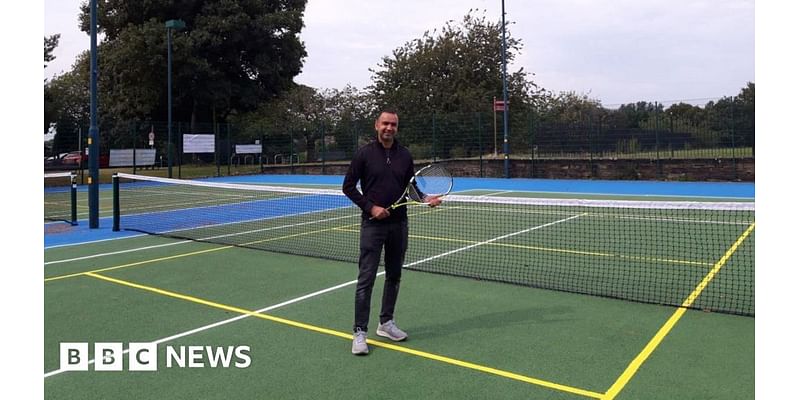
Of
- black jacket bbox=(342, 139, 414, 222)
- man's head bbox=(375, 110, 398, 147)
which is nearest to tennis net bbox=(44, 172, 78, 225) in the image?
black jacket bbox=(342, 139, 414, 222)

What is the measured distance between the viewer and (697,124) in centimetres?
2295

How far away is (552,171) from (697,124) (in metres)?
5.96

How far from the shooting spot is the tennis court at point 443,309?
14.2 ft

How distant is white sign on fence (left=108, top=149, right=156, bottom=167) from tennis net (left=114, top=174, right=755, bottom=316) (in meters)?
12.7

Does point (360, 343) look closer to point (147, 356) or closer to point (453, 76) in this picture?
point (147, 356)

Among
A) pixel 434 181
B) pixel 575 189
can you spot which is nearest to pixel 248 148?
pixel 575 189

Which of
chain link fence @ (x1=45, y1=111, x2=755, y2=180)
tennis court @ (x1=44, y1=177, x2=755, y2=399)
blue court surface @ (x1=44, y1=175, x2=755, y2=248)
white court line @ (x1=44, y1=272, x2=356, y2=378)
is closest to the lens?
tennis court @ (x1=44, y1=177, x2=755, y2=399)

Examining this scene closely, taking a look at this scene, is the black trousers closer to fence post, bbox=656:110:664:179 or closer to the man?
the man

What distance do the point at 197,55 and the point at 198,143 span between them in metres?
9.54

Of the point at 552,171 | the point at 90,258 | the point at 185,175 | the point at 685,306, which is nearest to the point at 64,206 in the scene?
the point at 90,258

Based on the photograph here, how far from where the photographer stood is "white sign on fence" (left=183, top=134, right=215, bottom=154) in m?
30.2

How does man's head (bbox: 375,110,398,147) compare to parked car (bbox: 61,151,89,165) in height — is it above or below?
below

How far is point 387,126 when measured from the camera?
4887 mm

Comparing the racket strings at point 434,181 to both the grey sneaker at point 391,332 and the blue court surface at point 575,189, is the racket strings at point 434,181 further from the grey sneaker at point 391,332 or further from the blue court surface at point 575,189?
the blue court surface at point 575,189
